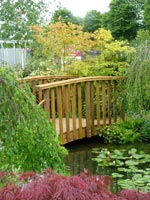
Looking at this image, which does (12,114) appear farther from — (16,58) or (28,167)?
(16,58)

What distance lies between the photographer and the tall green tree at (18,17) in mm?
12461

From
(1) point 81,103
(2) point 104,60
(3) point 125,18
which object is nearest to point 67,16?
(3) point 125,18

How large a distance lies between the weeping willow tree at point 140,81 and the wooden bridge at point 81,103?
0.39m

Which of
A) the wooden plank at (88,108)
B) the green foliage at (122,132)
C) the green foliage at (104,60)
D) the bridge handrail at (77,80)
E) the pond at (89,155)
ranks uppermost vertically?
the green foliage at (104,60)

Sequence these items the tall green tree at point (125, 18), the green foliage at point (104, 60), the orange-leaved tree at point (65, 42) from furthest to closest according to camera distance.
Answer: the tall green tree at point (125, 18) → the orange-leaved tree at point (65, 42) → the green foliage at point (104, 60)

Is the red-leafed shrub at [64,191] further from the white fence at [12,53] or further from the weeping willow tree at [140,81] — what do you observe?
the white fence at [12,53]

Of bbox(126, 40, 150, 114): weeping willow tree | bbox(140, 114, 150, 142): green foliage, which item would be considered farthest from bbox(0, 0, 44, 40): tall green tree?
bbox(140, 114, 150, 142): green foliage

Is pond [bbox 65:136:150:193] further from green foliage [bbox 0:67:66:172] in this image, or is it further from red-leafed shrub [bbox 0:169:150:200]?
red-leafed shrub [bbox 0:169:150:200]

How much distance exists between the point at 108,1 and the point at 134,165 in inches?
401

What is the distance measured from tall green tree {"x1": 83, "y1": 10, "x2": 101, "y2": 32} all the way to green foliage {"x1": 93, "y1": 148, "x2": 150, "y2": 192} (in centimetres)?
1011

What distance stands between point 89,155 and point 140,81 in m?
1.45

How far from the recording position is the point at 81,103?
6.39 metres

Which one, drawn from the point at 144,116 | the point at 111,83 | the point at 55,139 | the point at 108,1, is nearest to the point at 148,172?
the point at 55,139

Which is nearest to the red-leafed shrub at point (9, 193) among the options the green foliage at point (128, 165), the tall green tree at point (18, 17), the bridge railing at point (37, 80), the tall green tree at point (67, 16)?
the green foliage at point (128, 165)
